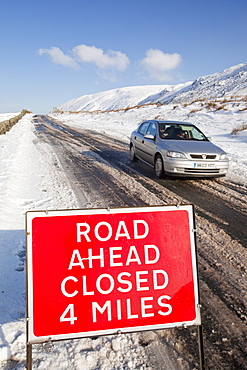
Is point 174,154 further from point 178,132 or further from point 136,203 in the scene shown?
point 136,203

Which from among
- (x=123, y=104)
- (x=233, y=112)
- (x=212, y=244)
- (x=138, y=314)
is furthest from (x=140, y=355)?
(x=123, y=104)

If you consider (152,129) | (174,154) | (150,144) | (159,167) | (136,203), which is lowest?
(136,203)

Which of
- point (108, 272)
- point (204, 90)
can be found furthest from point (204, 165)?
point (204, 90)

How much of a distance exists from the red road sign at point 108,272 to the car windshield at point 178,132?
6150 mm

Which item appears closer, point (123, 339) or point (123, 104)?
point (123, 339)

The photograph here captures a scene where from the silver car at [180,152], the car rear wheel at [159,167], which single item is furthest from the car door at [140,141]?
the car rear wheel at [159,167]

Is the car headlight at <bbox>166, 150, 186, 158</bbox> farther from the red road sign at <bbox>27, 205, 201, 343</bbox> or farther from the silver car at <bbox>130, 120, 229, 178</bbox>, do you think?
the red road sign at <bbox>27, 205, 201, 343</bbox>

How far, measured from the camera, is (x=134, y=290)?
6.39 ft

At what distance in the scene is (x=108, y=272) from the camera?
1942 millimetres

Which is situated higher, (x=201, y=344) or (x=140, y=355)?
(x=201, y=344)

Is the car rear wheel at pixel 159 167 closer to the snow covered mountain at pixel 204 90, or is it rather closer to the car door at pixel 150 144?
the car door at pixel 150 144

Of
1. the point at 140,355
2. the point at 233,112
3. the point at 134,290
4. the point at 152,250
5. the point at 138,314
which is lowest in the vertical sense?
the point at 140,355

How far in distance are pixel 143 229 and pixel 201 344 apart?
898 mm

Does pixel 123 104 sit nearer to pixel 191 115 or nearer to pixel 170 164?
pixel 191 115
